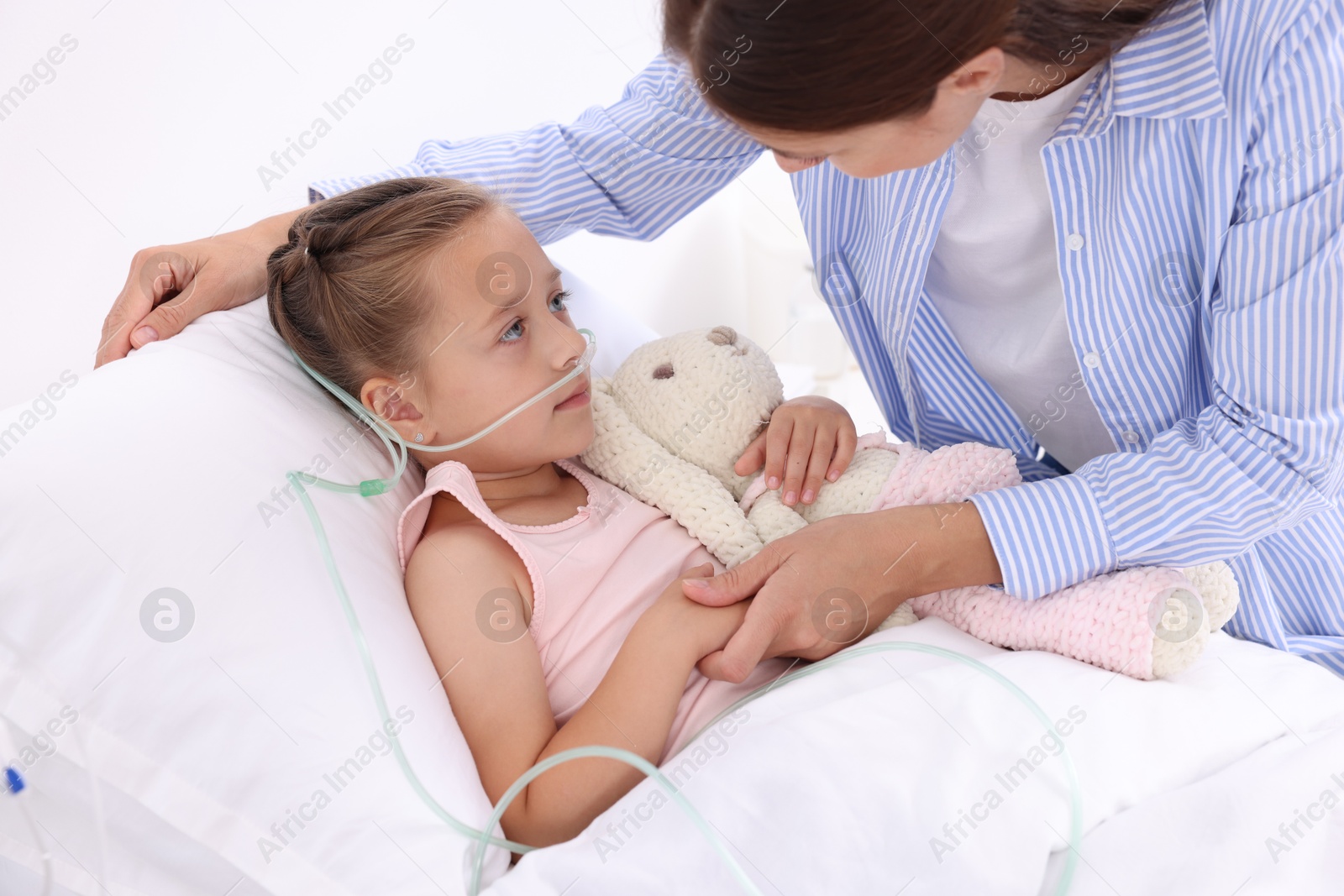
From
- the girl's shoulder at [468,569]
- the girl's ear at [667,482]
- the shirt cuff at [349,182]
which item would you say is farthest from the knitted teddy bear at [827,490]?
the shirt cuff at [349,182]

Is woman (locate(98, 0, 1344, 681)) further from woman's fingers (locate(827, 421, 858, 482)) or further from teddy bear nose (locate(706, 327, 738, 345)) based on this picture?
teddy bear nose (locate(706, 327, 738, 345))

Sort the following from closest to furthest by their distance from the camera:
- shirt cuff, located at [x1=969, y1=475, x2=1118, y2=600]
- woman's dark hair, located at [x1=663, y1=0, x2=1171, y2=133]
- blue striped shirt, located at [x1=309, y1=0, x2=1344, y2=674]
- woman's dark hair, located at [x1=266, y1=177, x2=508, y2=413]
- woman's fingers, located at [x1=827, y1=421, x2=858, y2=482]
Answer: woman's dark hair, located at [x1=663, y1=0, x2=1171, y2=133], blue striped shirt, located at [x1=309, y1=0, x2=1344, y2=674], shirt cuff, located at [x1=969, y1=475, x2=1118, y2=600], woman's dark hair, located at [x1=266, y1=177, x2=508, y2=413], woman's fingers, located at [x1=827, y1=421, x2=858, y2=482]

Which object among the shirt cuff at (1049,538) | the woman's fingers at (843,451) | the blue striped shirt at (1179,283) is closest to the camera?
the blue striped shirt at (1179,283)

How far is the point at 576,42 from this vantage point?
Result: 2156 millimetres

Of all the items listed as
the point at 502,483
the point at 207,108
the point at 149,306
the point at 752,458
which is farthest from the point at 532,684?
the point at 207,108

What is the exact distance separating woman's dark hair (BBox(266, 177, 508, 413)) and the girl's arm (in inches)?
9.6

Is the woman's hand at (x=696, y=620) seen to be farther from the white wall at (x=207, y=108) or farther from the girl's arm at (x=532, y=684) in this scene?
the white wall at (x=207, y=108)

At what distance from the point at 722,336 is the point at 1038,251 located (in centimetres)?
40

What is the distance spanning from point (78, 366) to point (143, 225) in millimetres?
221

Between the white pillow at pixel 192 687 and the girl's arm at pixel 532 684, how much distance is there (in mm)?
38

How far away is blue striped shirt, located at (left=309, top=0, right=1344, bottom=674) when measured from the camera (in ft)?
3.09

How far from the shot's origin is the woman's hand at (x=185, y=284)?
1.16 metres

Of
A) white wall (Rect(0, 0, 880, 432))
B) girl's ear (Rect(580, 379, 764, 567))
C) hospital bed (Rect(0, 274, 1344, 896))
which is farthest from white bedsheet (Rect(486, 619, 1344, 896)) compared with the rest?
white wall (Rect(0, 0, 880, 432))

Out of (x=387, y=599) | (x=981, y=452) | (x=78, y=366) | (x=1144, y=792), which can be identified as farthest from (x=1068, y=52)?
(x=78, y=366)
